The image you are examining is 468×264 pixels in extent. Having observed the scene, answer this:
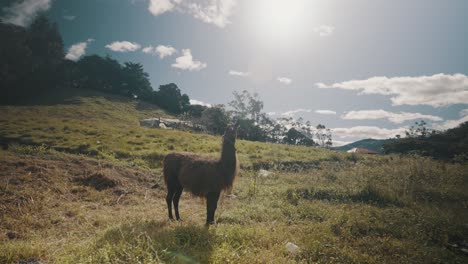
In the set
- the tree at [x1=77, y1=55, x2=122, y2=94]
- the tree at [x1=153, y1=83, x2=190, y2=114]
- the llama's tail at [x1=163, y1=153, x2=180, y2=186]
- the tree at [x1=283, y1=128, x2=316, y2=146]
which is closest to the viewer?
the llama's tail at [x1=163, y1=153, x2=180, y2=186]

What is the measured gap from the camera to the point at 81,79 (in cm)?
7156

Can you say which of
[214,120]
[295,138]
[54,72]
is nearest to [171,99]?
[214,120]

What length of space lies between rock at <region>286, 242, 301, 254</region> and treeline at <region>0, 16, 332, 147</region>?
40.7 m

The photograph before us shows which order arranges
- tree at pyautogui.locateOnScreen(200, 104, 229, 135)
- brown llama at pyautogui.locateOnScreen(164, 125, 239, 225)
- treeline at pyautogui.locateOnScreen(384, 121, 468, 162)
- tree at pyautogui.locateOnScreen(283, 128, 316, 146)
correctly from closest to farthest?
brown llama at pyautogui.locateOnScreen(164, 125, 239, 225) < treeline at pyautogui.locateOnScreen(384, 121, 468, 162) < tree at pyautogui.locateOnScreen(200, 104, 229, 135) < tree at pyautogui.locateOnScreen(283, 128, 316, 146)

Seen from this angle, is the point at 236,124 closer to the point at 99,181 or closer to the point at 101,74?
the point at 99,181

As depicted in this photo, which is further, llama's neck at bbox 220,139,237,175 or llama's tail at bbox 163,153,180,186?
llama's tail at bbox 163,153,180,186

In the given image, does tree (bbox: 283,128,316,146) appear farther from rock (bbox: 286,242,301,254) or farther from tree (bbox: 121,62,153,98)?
rock (bbox: 286,242,301,254)

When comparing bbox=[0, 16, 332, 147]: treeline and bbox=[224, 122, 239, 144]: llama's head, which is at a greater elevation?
bbox=[0, 16, 332, 147]: treeline

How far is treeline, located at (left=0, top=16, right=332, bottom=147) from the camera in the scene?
5222 centimetres

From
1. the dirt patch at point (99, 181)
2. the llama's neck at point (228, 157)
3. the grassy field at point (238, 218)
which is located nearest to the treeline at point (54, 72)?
the grassy field at point (238, 218)

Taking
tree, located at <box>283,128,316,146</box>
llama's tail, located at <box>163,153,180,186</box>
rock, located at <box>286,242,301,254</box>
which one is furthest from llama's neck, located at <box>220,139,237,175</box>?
tree, located at <box>283,128,316,146</box>

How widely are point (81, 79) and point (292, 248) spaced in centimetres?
7961

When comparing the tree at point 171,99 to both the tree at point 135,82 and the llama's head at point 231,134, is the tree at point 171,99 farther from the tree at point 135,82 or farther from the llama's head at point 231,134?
the llama's head at point 231,134

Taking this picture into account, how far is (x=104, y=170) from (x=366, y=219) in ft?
36.5
